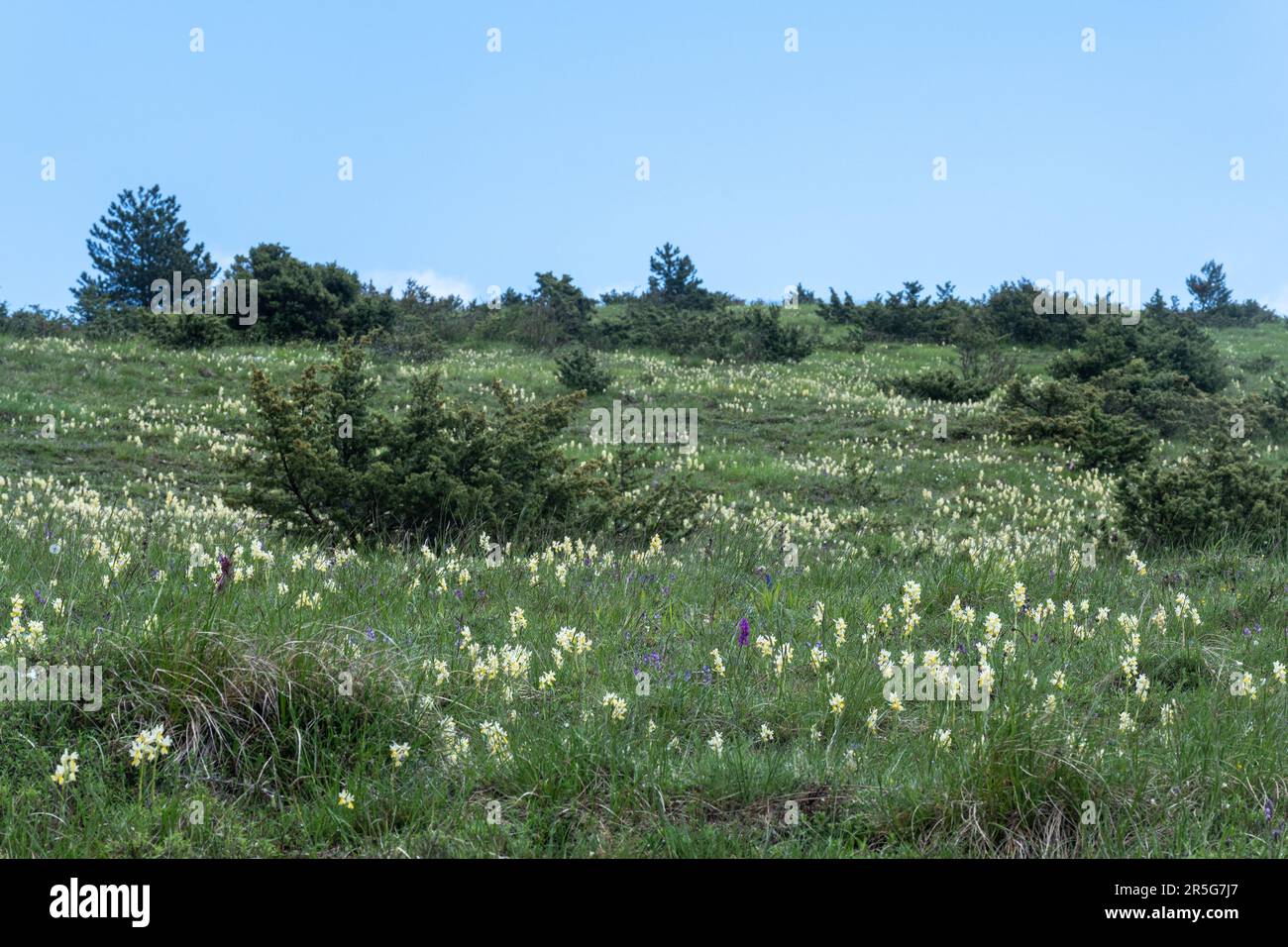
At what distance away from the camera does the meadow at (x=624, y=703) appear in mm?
3367

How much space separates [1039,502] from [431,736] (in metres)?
13.6

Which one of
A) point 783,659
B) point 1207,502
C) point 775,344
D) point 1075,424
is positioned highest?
point 775,344

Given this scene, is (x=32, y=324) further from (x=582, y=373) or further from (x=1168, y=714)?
(x=1168, y=714)

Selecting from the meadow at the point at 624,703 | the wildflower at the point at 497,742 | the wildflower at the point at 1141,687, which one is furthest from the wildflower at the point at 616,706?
the wildflower at the point at 1141,687

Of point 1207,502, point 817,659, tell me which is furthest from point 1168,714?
point 1207,502

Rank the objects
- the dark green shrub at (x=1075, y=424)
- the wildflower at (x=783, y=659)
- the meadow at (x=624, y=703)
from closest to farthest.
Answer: the meadow at (x=624, y=703) → the wildflower at (x=783, y=659) → the dark green shrub at (x=1075, y=424)

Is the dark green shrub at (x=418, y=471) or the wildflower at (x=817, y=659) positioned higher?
the dark green shrub at (x=418, y=471)

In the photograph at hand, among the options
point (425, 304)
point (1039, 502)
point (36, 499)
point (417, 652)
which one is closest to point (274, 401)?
point (36, 499)

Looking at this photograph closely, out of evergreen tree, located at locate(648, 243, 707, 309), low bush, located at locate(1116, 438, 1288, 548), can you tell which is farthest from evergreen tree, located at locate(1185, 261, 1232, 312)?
low bush, located at locate(1116, 438, 1288, 548)

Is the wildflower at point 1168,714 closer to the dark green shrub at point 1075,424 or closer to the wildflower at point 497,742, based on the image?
the wildflower at point 497,742

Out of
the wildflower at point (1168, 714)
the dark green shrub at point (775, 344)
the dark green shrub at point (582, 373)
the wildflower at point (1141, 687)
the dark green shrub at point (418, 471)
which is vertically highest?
the dark green shrub at point (775, 344)

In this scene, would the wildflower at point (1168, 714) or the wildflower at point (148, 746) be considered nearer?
the wildflower at point (148, 746)

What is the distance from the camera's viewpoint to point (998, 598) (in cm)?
707

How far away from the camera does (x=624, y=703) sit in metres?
4.12
